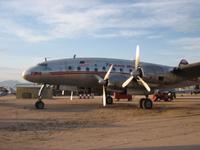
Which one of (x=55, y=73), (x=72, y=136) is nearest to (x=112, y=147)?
(x=72, y=136)

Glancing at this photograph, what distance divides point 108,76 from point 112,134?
15.6 metres

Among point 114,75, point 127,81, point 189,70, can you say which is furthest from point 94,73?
point 189,70

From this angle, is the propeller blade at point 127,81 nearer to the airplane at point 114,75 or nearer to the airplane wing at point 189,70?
the airplane at point 114,75

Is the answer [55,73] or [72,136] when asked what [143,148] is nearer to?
[72,136]

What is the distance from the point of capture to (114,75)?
29391mm

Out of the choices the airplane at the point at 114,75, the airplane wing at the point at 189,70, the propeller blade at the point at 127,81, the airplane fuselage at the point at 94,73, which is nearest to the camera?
the airplane wing at the point at 189,70

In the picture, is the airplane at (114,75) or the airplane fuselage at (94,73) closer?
the airplane at (114,75)

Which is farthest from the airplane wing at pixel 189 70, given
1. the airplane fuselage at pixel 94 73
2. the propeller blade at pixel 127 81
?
the propeller blade at pixel 127 81

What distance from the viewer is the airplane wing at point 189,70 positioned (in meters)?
26.4

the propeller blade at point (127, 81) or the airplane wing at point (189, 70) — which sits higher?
the airplane wing at point (189, 70)

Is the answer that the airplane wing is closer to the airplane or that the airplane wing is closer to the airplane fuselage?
the airplane

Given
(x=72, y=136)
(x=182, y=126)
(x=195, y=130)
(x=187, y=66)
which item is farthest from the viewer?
(x=187, y=66)

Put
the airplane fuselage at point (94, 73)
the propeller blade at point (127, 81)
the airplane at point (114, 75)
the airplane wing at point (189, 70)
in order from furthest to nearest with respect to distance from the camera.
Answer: the airplane fuselage at point (94, 73) → the airplane at point (114, 75) → the propeller blade at point (127, 81) → the airplane wing at point (189, 70)

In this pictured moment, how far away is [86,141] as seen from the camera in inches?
478
